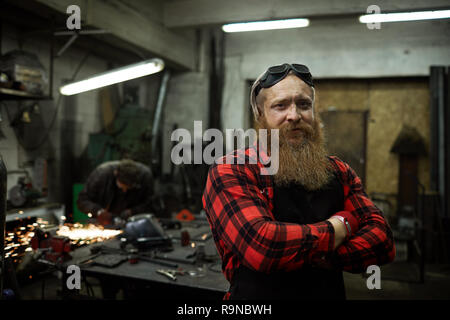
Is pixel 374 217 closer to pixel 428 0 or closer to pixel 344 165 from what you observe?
pixel 344 165

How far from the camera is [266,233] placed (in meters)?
1.25

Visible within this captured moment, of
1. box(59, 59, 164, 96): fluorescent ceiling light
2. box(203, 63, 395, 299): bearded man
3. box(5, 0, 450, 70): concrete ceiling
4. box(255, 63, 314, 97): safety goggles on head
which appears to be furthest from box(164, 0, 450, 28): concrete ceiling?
box(203, 63, 395, 299): bearded man

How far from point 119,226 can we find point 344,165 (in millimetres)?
2468

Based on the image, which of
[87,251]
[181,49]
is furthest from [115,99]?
[87,251]

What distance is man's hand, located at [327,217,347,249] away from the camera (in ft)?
4.33

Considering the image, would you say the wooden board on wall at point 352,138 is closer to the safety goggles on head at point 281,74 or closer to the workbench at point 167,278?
the workbench at point 167,278

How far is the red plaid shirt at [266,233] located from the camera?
1.25m

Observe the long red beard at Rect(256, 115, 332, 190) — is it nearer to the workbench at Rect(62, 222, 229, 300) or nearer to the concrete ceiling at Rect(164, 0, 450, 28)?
the workbench at Rect(62, 222, 229, 300)

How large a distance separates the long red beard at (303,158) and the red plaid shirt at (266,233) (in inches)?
4.3

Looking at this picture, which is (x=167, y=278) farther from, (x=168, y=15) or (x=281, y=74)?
(x=168, y=15)

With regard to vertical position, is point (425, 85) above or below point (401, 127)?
above

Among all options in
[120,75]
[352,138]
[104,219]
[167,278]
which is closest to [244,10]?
[120,75]

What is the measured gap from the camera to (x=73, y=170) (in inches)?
223

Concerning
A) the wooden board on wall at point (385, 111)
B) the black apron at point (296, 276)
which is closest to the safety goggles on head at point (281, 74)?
the black apron at point (296, 276)
